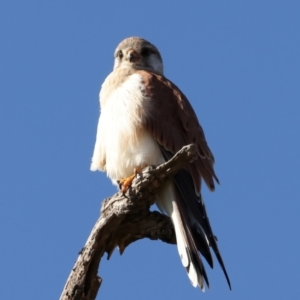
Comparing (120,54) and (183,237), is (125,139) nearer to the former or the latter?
(183,237)

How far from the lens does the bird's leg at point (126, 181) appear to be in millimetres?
5469

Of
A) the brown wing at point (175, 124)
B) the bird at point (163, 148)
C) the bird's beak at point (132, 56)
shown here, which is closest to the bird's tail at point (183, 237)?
the bird at point (163, 148)

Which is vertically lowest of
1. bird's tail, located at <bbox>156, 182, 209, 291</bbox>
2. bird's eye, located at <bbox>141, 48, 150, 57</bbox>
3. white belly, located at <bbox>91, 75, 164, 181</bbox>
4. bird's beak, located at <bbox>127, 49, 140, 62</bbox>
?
bird's tail, located at <bbox>156, 182, 209, 291</bbox>

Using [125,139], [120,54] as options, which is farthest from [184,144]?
[120,54]

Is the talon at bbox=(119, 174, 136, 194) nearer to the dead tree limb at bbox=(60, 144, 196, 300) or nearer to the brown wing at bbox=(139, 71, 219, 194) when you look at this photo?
the dead tree limb at bbox=(60, 144, 196, 300)

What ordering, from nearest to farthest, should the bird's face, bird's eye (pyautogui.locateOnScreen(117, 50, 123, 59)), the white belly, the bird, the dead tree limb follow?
the dead tree limb → the bird → the white belly → the bird's face → bird's eye (pyautogui.locateOnScreen(117, 50, 123, 59))

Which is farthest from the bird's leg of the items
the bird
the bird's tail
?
the bird's tail

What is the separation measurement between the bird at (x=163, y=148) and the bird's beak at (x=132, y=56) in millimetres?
707

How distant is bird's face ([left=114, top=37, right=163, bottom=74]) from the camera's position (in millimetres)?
7102

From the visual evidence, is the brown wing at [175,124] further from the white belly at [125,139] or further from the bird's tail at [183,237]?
the bird's tail at [183,237]

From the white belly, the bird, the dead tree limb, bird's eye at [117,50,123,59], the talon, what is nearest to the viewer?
the dead tree limb

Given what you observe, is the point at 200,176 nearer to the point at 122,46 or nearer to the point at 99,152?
the point at 99,152

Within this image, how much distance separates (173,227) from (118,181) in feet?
1.67

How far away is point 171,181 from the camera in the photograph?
19.0 ft
